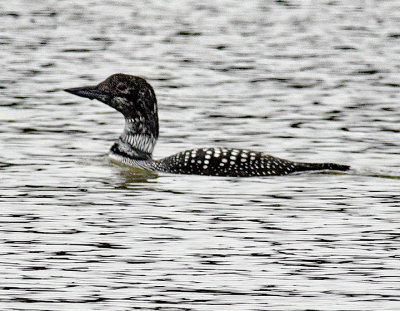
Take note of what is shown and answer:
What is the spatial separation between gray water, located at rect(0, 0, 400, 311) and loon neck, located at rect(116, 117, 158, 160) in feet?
1.10

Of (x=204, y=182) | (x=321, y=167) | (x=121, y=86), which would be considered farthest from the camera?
(x=121, y=86)

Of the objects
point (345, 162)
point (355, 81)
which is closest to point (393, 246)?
point (345, 162)

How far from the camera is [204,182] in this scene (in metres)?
13.3

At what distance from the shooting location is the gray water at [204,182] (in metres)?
8.93

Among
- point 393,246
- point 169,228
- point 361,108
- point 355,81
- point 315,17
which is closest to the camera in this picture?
point 393,246

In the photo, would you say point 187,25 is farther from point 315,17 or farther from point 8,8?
point 8,8

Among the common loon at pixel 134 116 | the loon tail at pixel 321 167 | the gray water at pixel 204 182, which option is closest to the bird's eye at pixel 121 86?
the common loon at pixel 134 116

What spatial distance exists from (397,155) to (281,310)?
23.2ft

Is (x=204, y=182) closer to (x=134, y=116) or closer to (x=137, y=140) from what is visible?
(x=137, y=140)

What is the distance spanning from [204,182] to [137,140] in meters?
1.75

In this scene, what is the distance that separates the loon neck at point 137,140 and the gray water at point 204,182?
33 centimetres

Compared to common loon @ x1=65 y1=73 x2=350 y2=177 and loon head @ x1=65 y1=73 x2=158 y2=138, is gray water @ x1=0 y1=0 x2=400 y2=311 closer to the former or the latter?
common loon @ x1=65 y1=73 x2=350 y2=177

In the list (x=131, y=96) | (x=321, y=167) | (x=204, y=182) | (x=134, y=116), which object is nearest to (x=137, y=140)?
(x=134, y=116)

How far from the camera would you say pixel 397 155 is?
49.4ft
